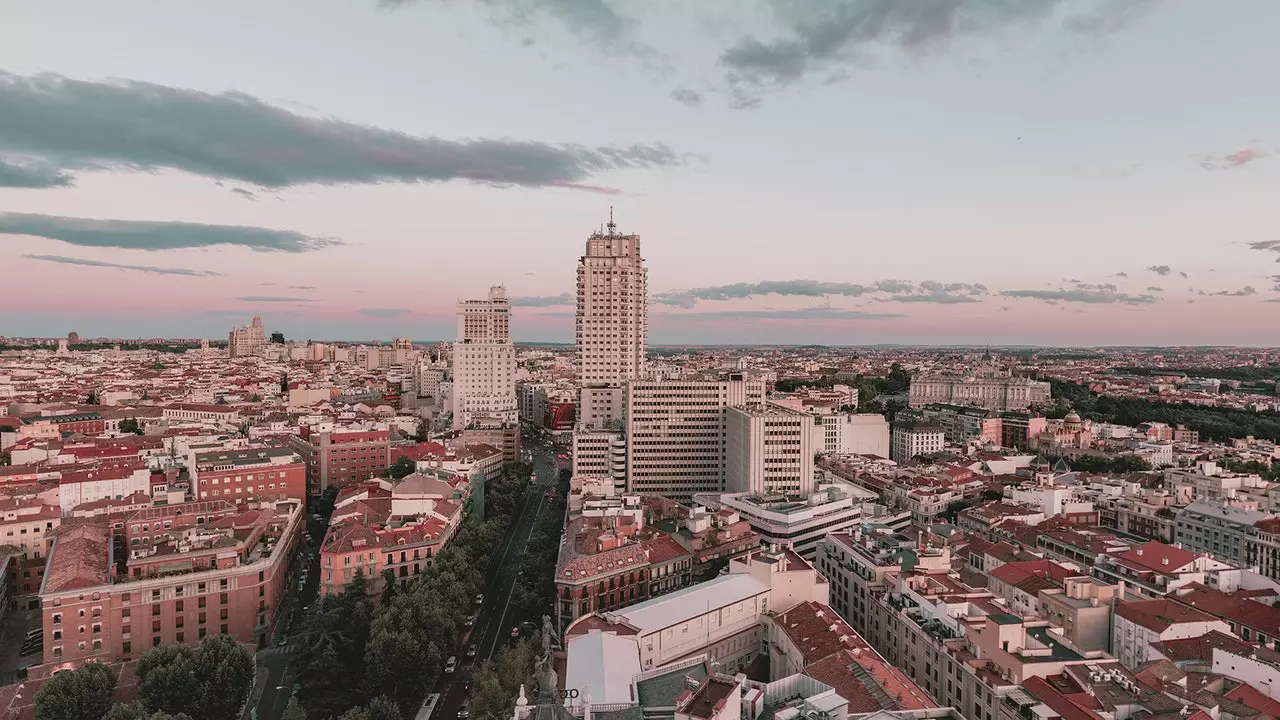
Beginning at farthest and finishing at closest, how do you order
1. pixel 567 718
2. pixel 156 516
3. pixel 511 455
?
pixel 511 455, pixel 156 516, pixel 567 718

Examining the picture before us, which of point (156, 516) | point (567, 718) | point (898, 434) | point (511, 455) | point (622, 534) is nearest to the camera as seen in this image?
point (567, 718)

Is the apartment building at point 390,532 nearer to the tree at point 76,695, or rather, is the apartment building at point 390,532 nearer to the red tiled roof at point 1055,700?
the tree at point 76,695

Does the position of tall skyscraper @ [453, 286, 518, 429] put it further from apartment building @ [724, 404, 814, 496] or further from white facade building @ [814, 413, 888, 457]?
apartment building @ [724, 404, 814, 496]

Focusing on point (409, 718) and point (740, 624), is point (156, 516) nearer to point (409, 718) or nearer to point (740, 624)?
point (409, 718)

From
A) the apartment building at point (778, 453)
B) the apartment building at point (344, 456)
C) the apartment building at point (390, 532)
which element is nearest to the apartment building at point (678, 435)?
the apartment building at point (778, 453)

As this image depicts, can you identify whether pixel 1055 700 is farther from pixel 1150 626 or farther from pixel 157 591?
pixel 157 591

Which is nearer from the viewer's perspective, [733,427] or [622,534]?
[622,534]

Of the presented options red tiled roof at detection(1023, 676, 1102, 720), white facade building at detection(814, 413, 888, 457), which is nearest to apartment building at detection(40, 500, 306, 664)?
red tiled roof at detection(1023, 676, 1102, 720)

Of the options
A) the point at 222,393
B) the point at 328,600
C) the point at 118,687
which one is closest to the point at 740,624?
the point at 328,600

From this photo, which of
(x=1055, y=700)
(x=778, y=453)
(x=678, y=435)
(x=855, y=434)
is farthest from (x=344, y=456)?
(x=1055, y=700)
